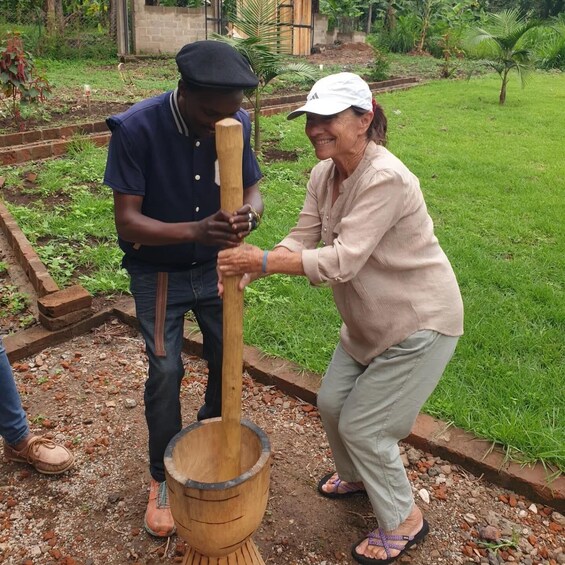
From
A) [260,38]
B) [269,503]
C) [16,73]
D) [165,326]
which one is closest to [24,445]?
[165,326]

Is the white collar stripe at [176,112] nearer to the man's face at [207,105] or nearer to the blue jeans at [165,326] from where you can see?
the man's face at [207,105]

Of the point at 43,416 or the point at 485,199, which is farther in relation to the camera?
the point at 485,199

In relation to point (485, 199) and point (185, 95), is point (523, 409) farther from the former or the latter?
point (485, 199)

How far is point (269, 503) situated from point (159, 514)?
0.52 metres

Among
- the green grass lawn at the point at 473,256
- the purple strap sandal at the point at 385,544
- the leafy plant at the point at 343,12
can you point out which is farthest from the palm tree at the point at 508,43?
the leafy plant at the point at 343,12

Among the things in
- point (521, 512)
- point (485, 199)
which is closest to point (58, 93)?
point (485, 199)

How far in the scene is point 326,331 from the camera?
3908 millimetres

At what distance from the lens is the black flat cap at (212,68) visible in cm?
199

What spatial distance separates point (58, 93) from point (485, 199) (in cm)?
829

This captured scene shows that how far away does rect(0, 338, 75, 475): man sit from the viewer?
9.08 feet

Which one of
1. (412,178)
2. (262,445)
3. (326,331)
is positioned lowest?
(326,331)

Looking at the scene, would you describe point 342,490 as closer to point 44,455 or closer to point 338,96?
point 44,455

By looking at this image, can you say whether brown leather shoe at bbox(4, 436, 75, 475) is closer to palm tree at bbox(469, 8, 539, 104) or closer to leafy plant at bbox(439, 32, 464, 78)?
palm tree at bbox(469, 8, 539, 104)

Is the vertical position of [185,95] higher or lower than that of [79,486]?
higher
